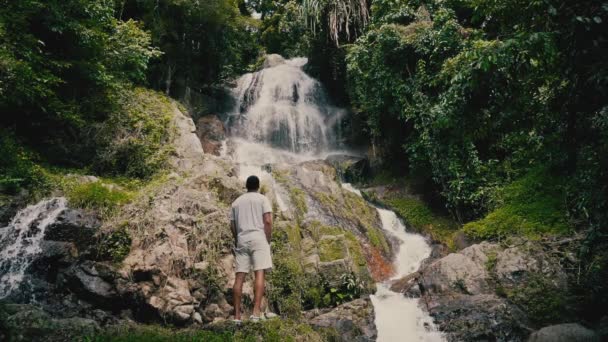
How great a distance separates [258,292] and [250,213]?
102 centimetres

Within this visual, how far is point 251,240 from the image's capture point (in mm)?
5160

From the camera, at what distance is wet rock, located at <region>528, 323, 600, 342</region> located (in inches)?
205

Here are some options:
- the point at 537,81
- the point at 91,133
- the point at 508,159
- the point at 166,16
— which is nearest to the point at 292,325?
the point at 537,81

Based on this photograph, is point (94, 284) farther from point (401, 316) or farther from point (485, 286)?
point (485, 286)

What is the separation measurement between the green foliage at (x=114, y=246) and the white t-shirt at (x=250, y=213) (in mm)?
2438

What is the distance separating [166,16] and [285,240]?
12.1 m

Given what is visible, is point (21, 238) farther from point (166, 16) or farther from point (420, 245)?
point (166, 16)

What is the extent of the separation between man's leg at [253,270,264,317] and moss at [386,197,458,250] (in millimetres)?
7973

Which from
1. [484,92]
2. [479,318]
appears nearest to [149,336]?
[479,318]

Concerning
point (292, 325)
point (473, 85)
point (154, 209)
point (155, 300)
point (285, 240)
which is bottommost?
point (292, 325)

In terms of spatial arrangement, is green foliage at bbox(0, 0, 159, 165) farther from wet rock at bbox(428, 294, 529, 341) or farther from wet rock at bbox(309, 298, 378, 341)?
wet rock at bbox(428, 294, 529, 341)

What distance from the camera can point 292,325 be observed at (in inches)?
199

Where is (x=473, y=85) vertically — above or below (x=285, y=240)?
above

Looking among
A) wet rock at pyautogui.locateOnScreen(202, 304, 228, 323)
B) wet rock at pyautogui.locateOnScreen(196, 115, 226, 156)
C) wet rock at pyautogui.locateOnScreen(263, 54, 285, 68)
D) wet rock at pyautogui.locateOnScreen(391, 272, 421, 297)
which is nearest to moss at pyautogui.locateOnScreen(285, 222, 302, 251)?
wet rock at pyautogui.locateOnScreen(202, 304, 228, 323)
